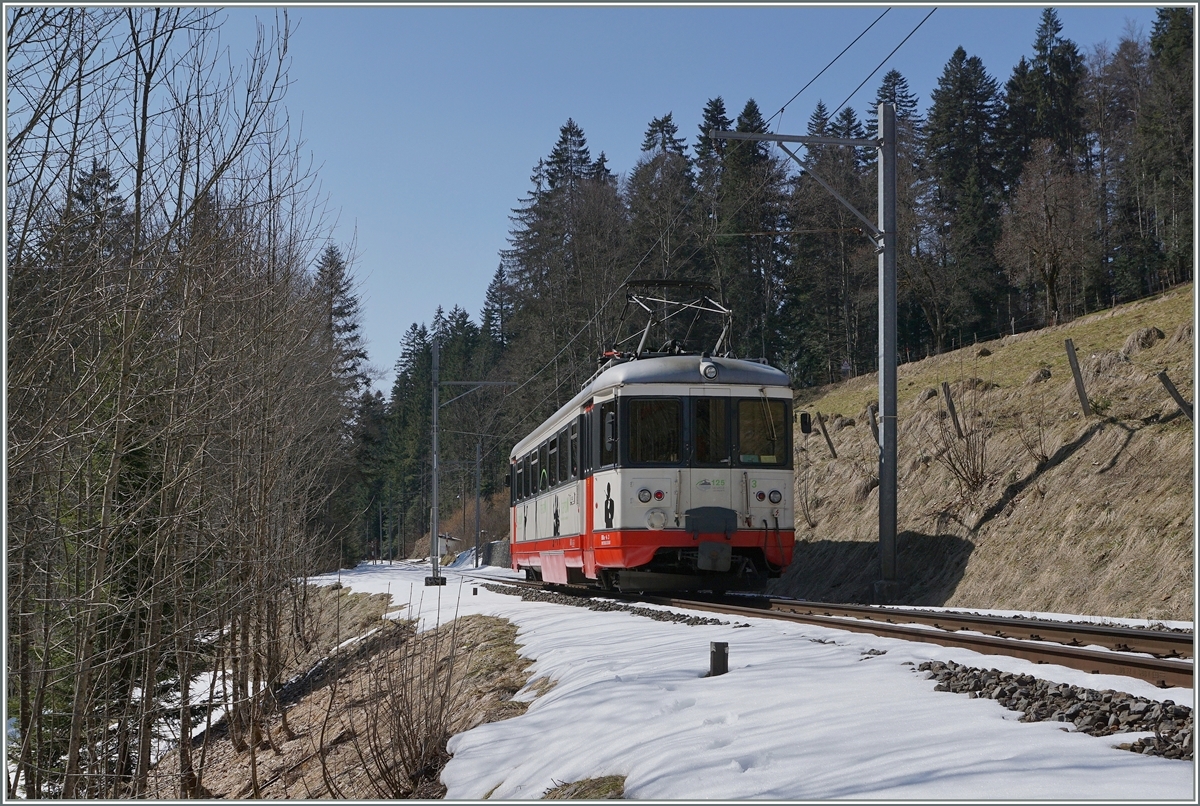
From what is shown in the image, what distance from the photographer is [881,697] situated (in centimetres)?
600

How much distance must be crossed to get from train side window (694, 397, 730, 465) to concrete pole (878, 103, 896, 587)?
2.18 m

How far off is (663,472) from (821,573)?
5528 millimetres

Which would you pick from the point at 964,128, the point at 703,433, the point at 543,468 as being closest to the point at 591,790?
the point at 703,433

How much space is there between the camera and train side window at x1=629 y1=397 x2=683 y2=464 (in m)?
14.2

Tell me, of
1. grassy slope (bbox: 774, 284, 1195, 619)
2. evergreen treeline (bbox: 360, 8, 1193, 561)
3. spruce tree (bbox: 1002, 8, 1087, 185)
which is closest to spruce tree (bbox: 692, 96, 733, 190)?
evergreen treeline (bbox: 360, 8, 1193, 561)

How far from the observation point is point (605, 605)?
14484mm

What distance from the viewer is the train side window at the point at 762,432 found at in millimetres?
14430

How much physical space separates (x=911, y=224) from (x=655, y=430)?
37126mm

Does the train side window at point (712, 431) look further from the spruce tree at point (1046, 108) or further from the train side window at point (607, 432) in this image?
the spruce tree at point (1046, 108)

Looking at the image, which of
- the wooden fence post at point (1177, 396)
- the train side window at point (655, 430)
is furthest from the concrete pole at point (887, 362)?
the wooden fence post at point (1177, 396)

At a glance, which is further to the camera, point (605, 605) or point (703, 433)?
point (605, 605)

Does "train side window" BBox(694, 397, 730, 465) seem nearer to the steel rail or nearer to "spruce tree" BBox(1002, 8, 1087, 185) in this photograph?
the steel rail

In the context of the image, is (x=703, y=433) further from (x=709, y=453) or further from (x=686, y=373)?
(x=686, y=373)

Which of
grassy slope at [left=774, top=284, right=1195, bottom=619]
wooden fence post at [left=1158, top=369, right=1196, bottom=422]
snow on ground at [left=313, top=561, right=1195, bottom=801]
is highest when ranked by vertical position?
wooden fence post at [left=1158, top=369, right=1196, bottom=422]
